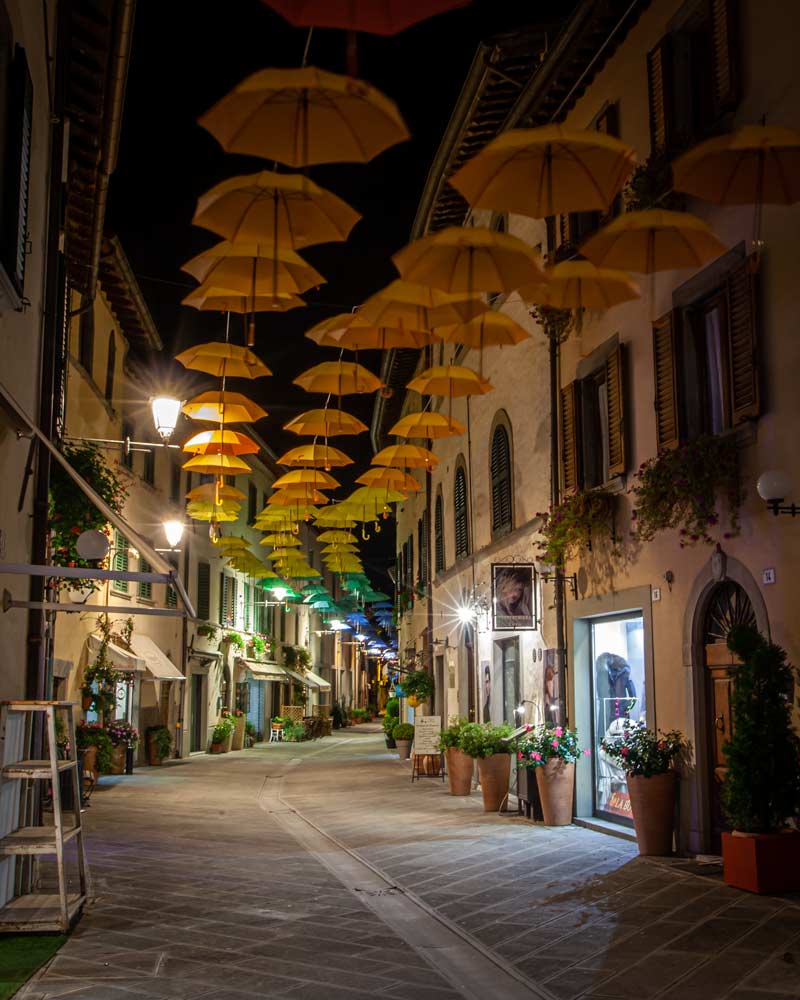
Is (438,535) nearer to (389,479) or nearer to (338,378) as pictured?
(389,479)

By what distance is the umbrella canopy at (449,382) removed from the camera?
1213 cm

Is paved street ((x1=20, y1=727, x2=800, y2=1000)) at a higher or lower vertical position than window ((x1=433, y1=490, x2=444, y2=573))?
lower

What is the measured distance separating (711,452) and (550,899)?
14.4ft

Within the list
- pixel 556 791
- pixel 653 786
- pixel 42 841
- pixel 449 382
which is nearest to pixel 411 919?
pixel 42 841

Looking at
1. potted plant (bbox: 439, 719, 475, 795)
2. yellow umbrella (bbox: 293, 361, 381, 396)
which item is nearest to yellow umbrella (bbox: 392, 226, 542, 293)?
yellow umbrella (bbox: 293, 361, 381, 396)

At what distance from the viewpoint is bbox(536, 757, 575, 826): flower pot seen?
13.2 m

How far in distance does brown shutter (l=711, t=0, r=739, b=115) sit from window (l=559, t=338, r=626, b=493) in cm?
322

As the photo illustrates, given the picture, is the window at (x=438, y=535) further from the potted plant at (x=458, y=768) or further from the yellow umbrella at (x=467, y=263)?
the yellow umbrella at (x=467, y=263)

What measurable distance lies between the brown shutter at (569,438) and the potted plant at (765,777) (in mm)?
5565

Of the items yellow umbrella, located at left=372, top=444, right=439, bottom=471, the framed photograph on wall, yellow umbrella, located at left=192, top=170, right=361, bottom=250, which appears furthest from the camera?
yellow umbrella, located at left=372, top=444, right=439, bottom=471

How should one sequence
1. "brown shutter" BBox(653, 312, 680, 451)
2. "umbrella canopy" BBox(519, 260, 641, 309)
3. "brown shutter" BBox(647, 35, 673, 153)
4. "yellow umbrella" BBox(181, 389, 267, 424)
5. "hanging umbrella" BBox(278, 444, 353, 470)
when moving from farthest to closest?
1. "hanging umbrella" BBox(278, 444, 353, 470)
2. "yellow umbrella" BBox(181, 389, 267, 424)
3. "brown shutter" BBox(647, 35, 673, 153)
4. "brown shutter" BBox(653, 312, 680, 451)
5. "umbrella canopy" BBox(519, 260, 641, 309)

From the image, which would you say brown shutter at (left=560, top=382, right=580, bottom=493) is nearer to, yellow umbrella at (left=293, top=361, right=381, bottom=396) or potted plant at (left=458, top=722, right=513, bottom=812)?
yellow umbrella at (left=293, top=361, right=381, bottom=396)

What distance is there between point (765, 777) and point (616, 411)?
17.3 ft

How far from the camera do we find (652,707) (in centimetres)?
1166
